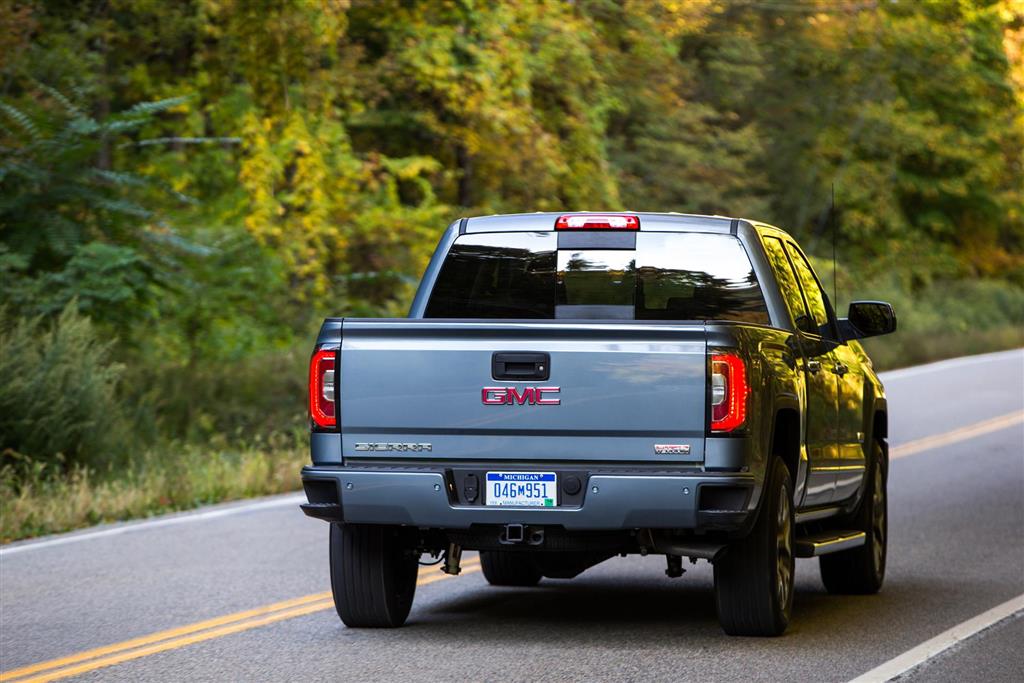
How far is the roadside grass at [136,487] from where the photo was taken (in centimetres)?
1410

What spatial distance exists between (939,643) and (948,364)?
26.5m

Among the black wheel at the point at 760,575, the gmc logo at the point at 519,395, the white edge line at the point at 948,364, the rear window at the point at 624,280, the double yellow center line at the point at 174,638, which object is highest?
the rear window at the point at 624,280

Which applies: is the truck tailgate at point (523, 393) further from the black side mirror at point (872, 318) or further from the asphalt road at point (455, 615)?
the black side mirror at point (872, 318)

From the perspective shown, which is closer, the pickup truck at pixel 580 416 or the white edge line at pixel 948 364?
the pickup truck at pixel 580 416

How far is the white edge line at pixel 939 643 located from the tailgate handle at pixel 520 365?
1923 millimetres

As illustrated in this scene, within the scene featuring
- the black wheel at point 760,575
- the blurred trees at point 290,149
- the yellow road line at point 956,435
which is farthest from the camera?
the yellow road line at point 956,435

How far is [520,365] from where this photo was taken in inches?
336

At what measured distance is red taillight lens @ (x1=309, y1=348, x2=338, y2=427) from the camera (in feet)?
28.7

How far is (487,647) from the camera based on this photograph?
887 cm

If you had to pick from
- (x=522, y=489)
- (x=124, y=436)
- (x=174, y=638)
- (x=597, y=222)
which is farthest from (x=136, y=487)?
(x=522, y=489)

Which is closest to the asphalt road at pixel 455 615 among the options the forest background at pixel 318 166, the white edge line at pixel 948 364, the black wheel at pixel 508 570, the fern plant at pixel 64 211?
the black wheel at pixel 508 570

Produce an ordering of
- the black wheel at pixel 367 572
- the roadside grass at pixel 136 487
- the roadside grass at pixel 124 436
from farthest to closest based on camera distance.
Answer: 1. the roadside grass at pixel 124 436
2. the roadside grass at pixel 136 487
3. the black wheel at pixel 367 572

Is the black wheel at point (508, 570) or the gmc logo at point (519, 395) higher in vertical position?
the gmc logo at point (519, 395)

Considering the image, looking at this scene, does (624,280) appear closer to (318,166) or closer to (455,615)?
(455,615)
